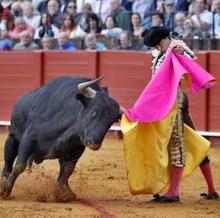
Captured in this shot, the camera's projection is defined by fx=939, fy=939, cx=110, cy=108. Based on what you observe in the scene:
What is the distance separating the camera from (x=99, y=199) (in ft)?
23.5

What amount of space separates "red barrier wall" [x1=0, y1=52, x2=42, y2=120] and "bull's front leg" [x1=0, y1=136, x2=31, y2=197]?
5825mm

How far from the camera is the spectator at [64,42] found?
12891 mm

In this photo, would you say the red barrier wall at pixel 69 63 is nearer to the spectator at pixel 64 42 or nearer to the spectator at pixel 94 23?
the spectator at pixel 64 42

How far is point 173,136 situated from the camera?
6895mm

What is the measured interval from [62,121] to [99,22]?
6702mm

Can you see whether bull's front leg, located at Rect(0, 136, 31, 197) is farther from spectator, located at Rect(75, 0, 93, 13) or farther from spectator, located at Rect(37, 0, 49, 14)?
spectator, located at Rect(37, 0, 49, 14)

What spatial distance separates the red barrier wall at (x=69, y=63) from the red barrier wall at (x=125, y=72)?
13cm

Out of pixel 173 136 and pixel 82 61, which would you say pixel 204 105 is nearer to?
pixel 82 61

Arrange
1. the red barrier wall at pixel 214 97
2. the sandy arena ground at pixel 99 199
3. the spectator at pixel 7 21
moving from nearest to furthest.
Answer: the sandy arena ground at pixel 99 199 < the red barrier wall at pixel 214 97 < the spectator at pixel 7 21

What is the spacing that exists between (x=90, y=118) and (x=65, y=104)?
446 mm

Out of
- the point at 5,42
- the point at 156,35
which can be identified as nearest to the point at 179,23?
the point at 5,42

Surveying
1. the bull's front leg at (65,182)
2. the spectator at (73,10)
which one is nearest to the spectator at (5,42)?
the spectator at (73,10)

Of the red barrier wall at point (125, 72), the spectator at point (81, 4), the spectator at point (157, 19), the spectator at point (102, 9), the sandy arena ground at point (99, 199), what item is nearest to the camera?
the sandy arena ground at point (99, 199)

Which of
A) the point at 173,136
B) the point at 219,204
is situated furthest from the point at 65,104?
the point at 219,204
